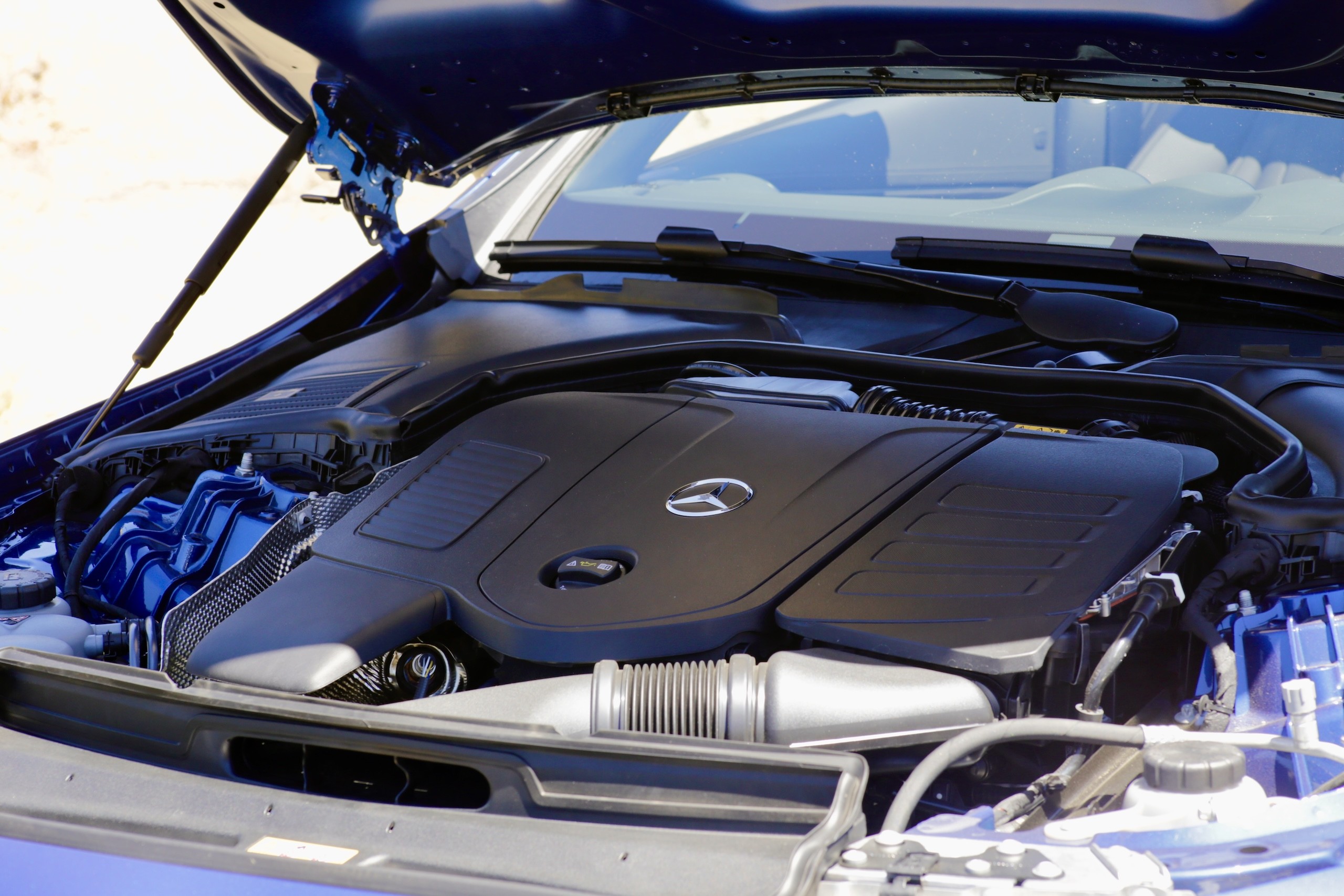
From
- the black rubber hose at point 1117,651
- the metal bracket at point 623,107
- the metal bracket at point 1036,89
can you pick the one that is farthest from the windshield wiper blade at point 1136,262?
the black rubber hose at point 1117,651

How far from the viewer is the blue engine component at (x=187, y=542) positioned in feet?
5.03

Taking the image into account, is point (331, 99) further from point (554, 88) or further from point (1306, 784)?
point (1306, 784)

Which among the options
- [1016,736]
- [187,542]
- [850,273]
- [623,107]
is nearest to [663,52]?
[623,107]

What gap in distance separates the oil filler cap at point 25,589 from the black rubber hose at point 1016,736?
1096mm

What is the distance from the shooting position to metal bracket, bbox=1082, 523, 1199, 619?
3.48ft

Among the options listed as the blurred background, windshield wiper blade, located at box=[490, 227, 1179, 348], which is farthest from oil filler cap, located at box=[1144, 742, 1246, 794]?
the blurred background

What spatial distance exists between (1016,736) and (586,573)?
0.44 m

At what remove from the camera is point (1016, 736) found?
0.93m

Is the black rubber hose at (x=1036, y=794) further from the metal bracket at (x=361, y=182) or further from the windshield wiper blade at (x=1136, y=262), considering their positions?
the metal bracket at (x=361, y=182)

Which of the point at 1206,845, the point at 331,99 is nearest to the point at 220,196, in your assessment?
the point at 331,99

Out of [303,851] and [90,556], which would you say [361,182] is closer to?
[90,556]

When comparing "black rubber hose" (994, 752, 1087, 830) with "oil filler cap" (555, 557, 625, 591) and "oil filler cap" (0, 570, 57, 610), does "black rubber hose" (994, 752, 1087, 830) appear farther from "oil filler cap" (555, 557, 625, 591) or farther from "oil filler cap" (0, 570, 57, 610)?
"oil filler cap" (0, 570, 57, 610)

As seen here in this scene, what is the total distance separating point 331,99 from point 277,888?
1238 millimetres

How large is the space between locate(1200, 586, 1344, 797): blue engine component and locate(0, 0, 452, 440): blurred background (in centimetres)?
708
